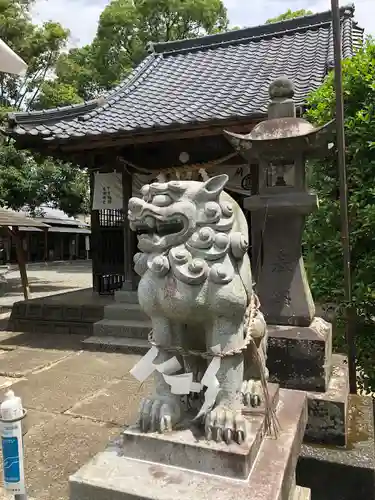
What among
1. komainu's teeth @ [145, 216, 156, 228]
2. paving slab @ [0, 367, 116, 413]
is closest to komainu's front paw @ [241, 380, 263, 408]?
komainu's teeth @ [145, 216, 156, 228]

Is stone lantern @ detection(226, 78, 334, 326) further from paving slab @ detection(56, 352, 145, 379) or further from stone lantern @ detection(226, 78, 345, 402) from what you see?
paving slab @ detection(56, 352, 145, 379)

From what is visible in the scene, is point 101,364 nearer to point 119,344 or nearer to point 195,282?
point 119,344

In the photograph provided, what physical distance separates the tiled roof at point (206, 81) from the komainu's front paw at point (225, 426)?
4.79m

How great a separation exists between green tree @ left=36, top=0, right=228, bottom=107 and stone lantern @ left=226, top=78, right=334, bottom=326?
69.5ft

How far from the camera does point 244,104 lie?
21.8 feet

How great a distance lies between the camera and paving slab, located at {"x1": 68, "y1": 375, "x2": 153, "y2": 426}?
3807 mm

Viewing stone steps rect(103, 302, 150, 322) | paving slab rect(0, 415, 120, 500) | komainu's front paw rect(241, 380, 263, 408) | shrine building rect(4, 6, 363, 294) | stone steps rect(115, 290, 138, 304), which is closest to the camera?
komainu's front paw rect(241, 380, 263, 408)

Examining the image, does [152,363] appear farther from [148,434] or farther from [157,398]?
[148,434]

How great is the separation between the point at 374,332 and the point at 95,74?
23174mm

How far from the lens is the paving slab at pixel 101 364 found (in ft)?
16.9

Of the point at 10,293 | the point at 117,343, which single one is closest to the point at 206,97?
the point at 117,343

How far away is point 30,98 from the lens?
59.4ft

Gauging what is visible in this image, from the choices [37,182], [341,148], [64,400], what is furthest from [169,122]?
[37,182]

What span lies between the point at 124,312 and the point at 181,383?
512cm
